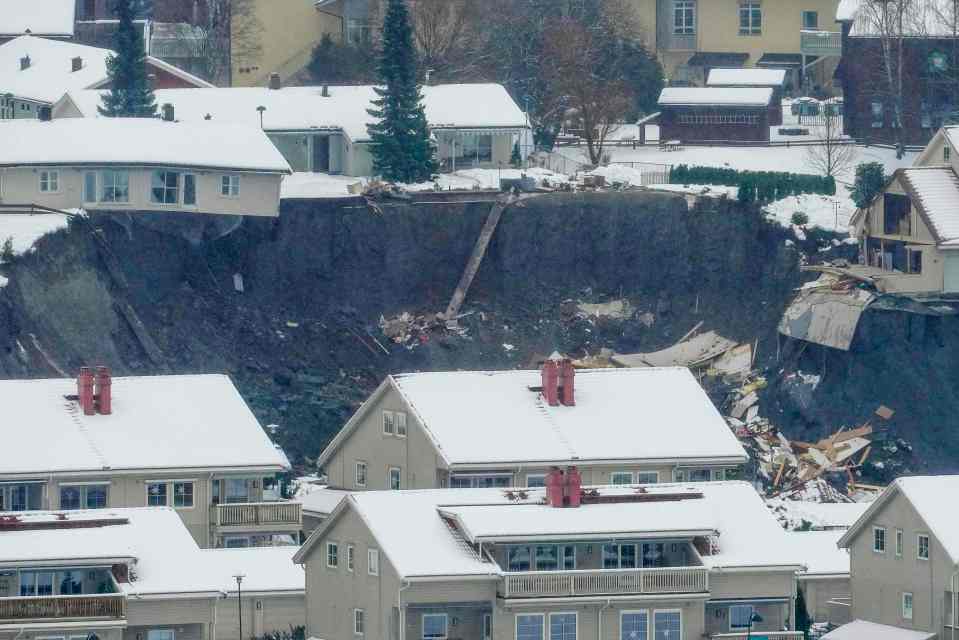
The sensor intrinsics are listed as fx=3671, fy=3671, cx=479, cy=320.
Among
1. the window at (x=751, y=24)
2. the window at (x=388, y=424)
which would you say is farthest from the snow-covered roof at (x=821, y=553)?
the window at (x=751, y=24)

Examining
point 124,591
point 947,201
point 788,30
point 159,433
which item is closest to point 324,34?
point 788,30

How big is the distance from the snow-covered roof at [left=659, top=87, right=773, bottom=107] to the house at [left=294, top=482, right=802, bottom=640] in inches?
2020

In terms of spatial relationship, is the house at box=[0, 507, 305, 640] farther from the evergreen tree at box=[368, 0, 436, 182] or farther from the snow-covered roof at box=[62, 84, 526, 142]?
the snow-covered roof at box=[62, 84, 526, 142]

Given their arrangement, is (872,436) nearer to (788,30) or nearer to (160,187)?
(160,187)

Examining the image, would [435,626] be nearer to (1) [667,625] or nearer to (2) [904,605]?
(1) [667,625]

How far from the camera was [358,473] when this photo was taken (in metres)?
93.9

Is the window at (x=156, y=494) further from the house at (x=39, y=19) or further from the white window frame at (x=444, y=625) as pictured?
the house at (x=39, y=19)

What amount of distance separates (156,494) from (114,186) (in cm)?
2571

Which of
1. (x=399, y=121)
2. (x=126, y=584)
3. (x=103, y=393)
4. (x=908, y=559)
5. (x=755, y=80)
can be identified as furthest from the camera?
(x=755, y=80)

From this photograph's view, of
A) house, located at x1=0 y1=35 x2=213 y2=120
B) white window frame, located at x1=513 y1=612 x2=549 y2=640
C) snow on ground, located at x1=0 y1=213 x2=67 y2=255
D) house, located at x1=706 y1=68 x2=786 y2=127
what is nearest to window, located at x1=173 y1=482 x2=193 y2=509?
white window frame, located at x1=513 y1=612 x2=549 y2=640

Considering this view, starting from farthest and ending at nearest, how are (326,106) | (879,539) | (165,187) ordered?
1. (326,106)
2. (165,187)
3. (879,539)

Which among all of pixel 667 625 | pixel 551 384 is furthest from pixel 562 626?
pixel 551 384

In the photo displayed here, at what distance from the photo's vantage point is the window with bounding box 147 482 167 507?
8925 centimetres

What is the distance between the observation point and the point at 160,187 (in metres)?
114
